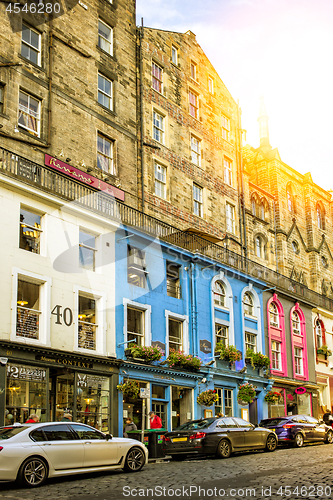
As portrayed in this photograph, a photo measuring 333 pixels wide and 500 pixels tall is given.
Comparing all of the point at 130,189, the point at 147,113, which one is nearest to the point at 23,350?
the point at 130,189

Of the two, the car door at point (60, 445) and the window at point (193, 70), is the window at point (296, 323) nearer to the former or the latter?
the window at point (193, 70)

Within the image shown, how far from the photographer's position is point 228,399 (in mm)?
28328

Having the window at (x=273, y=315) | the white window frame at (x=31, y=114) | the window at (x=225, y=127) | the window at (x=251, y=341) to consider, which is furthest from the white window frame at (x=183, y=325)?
the window at (x=225, y=127)

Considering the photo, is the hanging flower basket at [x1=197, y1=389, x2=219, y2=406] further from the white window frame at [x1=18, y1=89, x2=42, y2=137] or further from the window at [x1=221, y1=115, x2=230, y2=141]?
the window at [x1=221, y1=115, x2=230, y2=141]

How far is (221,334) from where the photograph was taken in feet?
94.3

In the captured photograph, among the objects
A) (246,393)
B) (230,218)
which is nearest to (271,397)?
(246,393)

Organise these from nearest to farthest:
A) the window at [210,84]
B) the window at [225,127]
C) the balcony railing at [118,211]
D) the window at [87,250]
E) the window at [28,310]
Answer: the window at [28,310] → the balcony railing at [118,211] → the window at [87,250] → the window at [210,84] → the window at [225,127]

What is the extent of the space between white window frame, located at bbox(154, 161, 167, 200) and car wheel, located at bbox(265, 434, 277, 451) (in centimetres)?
1350

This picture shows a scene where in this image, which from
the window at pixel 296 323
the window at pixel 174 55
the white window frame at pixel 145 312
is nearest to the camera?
the white window frame at pixel 145 312

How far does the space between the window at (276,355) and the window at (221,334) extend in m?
4.95

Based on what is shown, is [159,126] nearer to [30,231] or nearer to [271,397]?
[30,231]

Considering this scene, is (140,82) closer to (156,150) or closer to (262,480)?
(156,150)

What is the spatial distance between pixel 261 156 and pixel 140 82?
1928 centimetres

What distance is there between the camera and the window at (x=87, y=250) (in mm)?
21891
